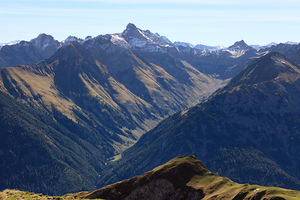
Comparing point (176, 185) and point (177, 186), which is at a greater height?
point (176, 185)

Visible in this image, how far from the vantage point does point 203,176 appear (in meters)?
164

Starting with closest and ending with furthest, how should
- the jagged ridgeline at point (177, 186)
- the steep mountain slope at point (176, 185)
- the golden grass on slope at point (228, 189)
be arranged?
the golden grass on slope at point (228, 189) → the jagged ridgeline at point (177, 186) → the steep mountain slope at point (176, 185)

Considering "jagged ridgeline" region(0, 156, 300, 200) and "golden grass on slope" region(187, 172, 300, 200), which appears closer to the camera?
"golden grass on slope" region(187, 172, 300, 200)

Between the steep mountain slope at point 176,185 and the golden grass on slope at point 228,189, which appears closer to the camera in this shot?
the golden grass on slope at point 228,189

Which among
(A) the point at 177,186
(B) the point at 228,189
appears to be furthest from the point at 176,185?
(B) the point at 228,189

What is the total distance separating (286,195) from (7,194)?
90.2 metres

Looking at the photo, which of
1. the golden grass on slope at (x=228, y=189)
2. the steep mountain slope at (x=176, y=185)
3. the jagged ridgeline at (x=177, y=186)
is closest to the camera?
the golden grass on slope at (x=228, y=189)

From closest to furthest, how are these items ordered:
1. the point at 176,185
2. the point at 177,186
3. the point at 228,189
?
1. the point at 228,189
2. the point at 177,186
3. the point at 176,185

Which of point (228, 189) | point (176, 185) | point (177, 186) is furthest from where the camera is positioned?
point (176, 185)

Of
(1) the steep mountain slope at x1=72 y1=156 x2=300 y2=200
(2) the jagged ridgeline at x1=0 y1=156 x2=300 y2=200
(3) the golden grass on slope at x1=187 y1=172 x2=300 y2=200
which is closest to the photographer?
(3) the golden grass on slope at x1=187 y1=172 x2=300 y2=200

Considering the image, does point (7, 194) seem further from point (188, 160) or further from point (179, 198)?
point (188, 160)

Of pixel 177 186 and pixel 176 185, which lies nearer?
pixel 177 186

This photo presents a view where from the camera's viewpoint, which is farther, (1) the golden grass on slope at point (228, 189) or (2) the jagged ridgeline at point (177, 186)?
(2) the jagged ridgeline at point (177, 186)

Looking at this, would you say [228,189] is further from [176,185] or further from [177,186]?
[176,185]
